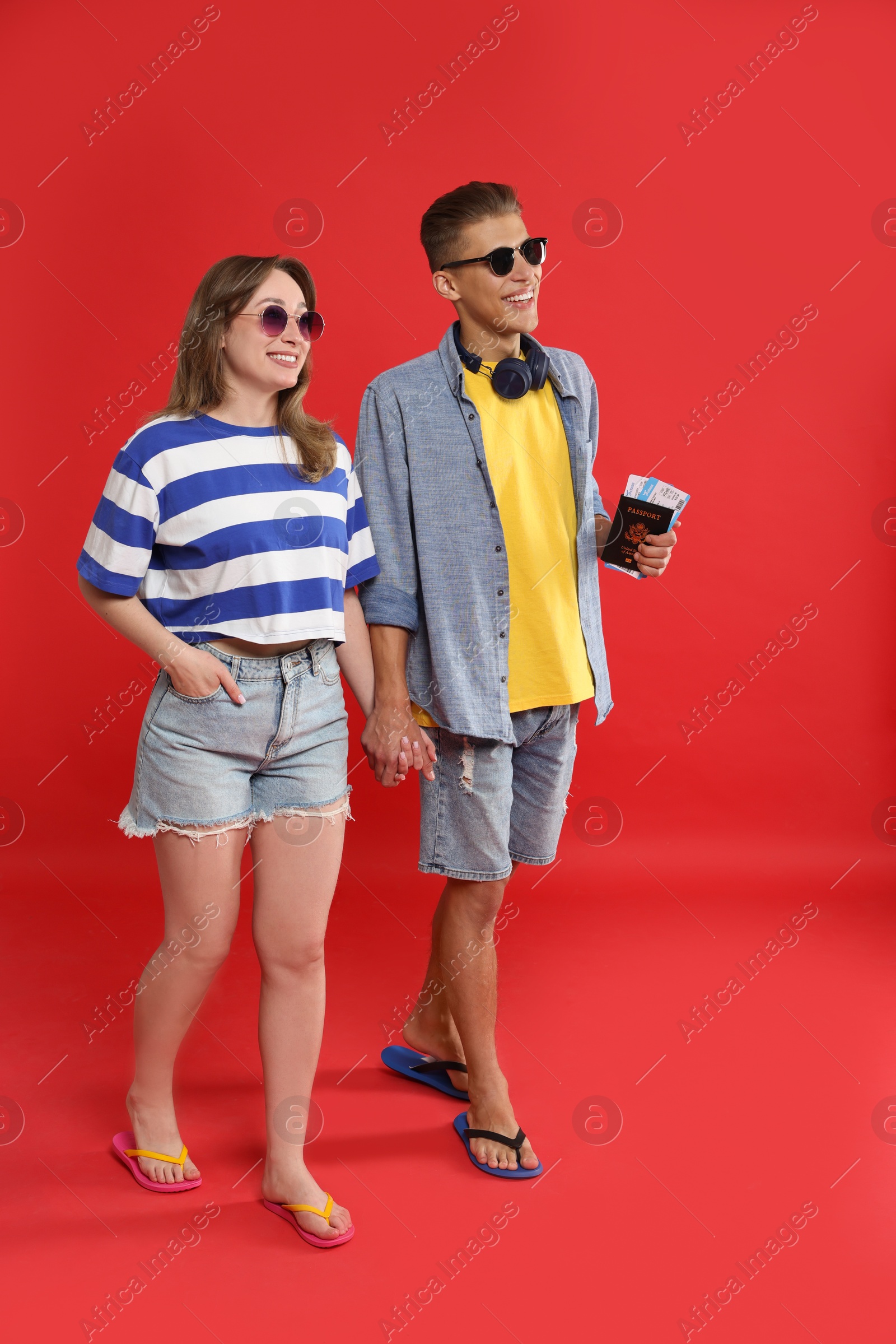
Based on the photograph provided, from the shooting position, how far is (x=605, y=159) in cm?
411

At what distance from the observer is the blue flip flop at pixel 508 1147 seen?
252 centimetres

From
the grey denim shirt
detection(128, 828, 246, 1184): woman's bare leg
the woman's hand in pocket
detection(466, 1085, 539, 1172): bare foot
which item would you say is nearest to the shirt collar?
the grey denim shirt

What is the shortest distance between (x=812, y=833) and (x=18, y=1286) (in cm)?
328

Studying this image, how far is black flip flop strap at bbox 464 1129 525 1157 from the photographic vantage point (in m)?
2.55

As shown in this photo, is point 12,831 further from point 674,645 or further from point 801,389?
point 801,389

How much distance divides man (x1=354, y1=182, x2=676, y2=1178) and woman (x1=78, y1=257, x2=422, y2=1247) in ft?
0.63

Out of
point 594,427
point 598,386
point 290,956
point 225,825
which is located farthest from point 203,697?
point 598,386

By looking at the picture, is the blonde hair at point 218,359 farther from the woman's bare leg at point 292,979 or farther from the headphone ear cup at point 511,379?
the woman's bare leg at point 292,979

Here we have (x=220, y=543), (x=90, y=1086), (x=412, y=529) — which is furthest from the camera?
(x=90, y=1086)

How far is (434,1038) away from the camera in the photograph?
3.03m

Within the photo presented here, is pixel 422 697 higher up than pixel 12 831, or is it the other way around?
pixel 422 697

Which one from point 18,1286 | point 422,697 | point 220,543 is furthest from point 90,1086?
point 220,543

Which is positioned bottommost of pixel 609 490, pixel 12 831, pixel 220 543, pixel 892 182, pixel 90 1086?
pixel 12 831

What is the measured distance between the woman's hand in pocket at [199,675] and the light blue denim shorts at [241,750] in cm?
2
